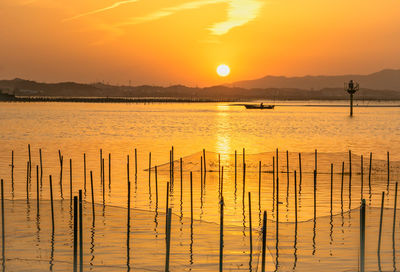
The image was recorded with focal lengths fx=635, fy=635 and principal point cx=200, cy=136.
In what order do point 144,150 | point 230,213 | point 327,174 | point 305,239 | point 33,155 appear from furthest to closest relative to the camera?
point 144,150 → point 33,155 → point 327,174 → point 230,213 → point 305,239

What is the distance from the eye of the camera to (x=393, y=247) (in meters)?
14.6

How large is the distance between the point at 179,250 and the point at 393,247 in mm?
4936

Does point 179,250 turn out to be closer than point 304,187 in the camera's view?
Yes

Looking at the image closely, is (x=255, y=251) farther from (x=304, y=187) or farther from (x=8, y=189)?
(x=8, y=189)

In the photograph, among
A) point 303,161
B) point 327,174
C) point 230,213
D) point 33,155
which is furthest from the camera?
point 33,155

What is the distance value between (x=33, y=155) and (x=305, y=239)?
25200mm

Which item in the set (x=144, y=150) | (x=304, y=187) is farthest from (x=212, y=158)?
(x=144, y=150)

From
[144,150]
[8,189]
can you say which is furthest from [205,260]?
[144,150]

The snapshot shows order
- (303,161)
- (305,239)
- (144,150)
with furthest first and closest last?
(144,150) < (303,161) < (305,239)

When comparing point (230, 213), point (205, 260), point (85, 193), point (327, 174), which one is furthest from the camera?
point (327, 174)

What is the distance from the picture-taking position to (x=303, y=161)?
2873 centimetres

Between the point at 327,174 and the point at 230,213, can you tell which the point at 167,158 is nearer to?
the point at 327,174

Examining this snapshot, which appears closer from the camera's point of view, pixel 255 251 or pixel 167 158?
pixel 255 251

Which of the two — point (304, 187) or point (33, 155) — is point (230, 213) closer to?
point (304, 187)
